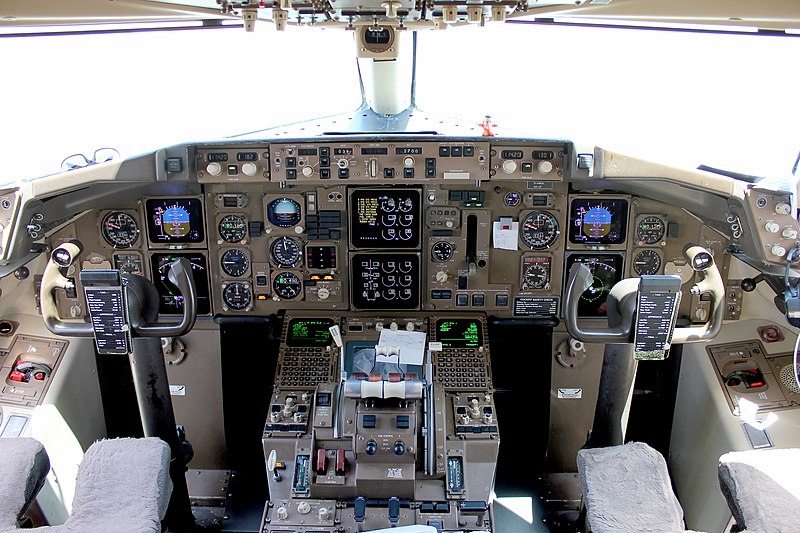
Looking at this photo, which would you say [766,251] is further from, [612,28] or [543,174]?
[612,28]

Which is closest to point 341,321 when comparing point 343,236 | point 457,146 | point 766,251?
point 343,236

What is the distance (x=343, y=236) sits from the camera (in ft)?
13.1

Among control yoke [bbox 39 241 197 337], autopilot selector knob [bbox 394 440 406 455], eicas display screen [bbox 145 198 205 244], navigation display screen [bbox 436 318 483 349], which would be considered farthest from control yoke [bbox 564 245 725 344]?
eicas display screen [bbox 145 198 205 244]

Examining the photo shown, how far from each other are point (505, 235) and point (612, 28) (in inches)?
49.2

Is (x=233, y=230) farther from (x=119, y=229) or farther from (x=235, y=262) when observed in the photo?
(x=119, y=229)

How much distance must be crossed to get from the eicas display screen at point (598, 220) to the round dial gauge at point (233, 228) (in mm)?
1917

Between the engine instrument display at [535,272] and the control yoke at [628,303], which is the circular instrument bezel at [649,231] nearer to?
the engine instrument display at [535,272]

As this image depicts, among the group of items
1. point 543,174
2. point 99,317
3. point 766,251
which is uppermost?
point 543,174

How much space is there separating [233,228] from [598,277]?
7.15ft

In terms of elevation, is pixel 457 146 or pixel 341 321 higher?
pixel 457 146

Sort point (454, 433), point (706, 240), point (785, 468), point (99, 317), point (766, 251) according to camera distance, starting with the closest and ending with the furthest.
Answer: point (785, 468) → point (99, 317) → point (766, 251) → point (454, 433) → point (706, 240)

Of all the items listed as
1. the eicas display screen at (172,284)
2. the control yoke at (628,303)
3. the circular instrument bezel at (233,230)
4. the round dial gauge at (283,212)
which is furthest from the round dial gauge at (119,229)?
the control yoke at (628,303)

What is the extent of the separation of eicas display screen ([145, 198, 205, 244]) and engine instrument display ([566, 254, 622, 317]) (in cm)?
220

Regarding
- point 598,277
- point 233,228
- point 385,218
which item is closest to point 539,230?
point 598,277
